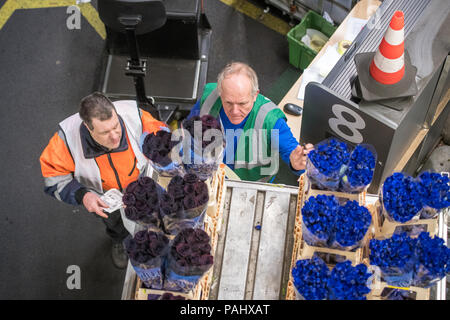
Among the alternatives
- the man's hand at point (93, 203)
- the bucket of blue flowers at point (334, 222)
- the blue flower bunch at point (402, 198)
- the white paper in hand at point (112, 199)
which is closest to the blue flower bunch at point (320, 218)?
the bucket of blue flowers at point (334, 222)

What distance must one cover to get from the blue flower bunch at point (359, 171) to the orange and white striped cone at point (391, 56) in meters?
0.60

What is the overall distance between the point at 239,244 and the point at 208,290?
28 centimetres

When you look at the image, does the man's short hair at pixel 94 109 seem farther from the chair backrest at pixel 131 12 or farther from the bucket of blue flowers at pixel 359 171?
the bucket of blue flowers at pixel 359 171

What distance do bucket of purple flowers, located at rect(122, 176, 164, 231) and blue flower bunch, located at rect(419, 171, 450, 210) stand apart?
1142mm

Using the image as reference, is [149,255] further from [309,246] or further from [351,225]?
[351,225]

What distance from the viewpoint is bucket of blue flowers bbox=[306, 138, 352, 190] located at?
2053 millimetres

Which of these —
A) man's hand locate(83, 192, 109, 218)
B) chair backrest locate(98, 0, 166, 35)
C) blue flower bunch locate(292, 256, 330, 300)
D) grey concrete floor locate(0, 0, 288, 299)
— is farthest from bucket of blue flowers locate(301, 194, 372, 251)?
grey concrete floor locate(0, 0, 288, 299)

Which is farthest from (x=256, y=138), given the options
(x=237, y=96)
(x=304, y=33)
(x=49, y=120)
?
(x=49, y=120)

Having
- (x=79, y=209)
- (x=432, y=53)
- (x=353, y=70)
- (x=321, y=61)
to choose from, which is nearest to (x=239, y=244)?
(x=353, y=70)

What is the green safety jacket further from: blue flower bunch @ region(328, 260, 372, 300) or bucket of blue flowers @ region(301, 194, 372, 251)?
blue flower bunch @ region(328, 260, 372, 300)

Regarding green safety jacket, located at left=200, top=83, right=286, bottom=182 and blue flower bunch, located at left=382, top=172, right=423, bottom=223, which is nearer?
blue flower bunch, located at left=382, top=172, right=423, bottom=223

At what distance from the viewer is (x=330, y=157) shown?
2.07 meters

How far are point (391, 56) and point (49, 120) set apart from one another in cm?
388
